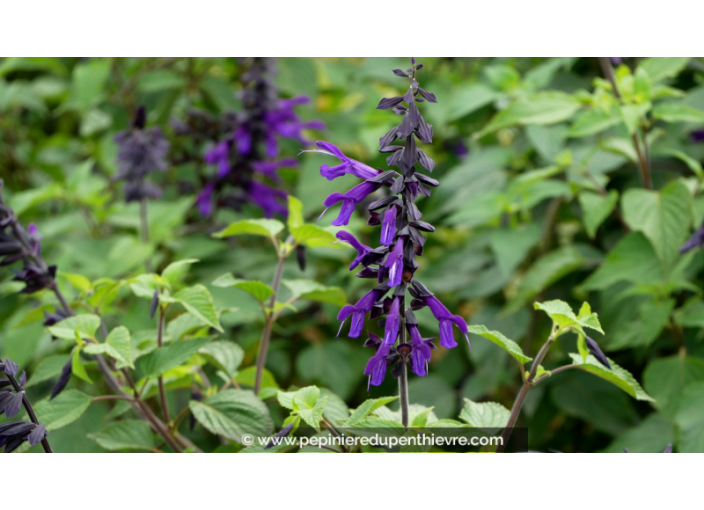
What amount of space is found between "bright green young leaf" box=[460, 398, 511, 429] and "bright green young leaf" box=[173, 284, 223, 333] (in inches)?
9.9

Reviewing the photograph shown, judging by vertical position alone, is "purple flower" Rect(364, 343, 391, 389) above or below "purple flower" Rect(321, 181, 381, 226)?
below

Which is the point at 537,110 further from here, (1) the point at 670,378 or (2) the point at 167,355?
(2) the point at 167,355

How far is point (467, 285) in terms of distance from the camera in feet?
3.53

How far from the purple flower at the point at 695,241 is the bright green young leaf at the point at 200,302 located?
0.64 meters

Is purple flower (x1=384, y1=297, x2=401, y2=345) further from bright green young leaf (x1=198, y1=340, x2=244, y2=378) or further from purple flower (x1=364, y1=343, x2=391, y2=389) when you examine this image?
bright green young leaf (x1=198, y1=340, x2=244, y2=378)

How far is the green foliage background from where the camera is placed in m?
0.80

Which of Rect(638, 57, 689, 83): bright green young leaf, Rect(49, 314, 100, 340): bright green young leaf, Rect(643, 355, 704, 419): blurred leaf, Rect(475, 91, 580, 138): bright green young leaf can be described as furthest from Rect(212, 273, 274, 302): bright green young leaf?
Rect(638, 57, 689, 83): bright green young leaf

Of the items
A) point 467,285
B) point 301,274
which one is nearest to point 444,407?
point 467,285

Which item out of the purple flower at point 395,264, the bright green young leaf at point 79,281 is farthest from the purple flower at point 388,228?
the bright green young leaf at point 79,281

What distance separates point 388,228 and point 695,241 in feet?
1.80

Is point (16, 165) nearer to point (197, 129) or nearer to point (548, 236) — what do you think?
point (197, 129)

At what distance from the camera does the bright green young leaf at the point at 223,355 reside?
635 millimetres

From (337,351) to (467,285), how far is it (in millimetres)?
283

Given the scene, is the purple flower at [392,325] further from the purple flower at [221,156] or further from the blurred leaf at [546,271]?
the purple flower at [221,156]
